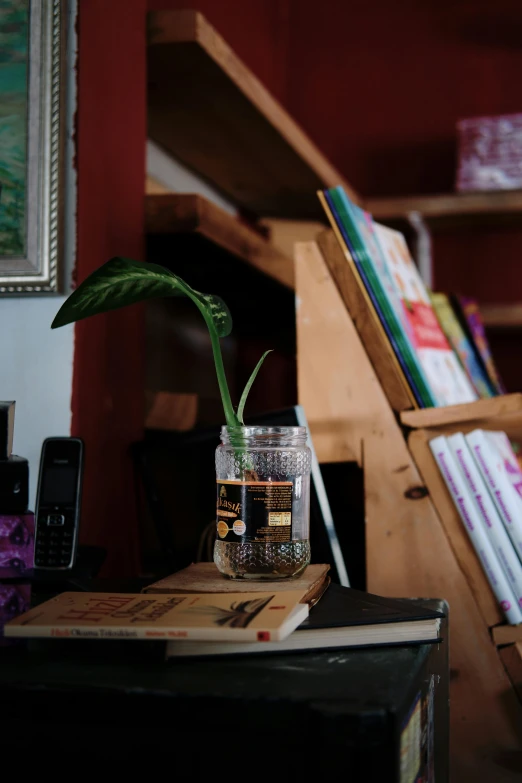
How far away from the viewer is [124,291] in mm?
887

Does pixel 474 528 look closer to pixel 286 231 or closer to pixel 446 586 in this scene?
pixel 446 586

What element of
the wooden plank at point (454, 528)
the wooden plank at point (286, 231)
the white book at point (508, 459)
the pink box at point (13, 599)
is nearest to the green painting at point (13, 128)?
the pink box at point (13, 599)

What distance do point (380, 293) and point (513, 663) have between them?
0.59m

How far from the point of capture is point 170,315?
1.90 m

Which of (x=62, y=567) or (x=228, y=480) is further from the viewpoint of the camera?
(x=62, y=567)

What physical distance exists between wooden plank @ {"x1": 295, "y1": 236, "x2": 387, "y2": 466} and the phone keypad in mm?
454

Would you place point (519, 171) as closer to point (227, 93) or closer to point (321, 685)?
point (227, 93)

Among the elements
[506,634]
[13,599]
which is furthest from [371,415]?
[13,599]

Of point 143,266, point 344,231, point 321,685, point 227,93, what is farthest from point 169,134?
point 321,685

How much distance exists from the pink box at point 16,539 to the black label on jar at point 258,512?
9.1 inches

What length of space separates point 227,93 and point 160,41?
0.22 m

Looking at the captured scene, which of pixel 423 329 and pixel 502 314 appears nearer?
pixel 423 329

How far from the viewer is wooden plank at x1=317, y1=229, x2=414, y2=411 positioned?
48.9 inches

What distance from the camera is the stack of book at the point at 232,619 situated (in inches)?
25.1
